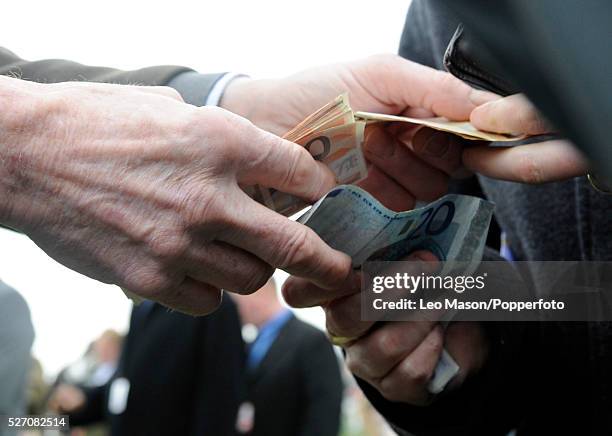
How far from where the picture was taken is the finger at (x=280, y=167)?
89 centimetres

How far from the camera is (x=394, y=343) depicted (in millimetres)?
1132

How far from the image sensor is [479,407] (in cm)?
121

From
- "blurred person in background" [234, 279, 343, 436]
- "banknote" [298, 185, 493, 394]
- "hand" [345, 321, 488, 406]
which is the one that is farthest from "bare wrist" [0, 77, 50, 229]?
"blurred person in background" [234, 279, 343, 436]

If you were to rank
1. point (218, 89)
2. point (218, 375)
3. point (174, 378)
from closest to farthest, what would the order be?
point (218, 89), point (174, 378), point (218, 375)

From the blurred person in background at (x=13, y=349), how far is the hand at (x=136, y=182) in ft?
2.40

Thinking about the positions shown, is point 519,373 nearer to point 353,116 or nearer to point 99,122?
point 353,116

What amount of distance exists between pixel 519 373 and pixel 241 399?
6.29 feet

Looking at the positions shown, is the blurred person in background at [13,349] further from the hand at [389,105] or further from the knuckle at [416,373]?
the knuckle at [416,373]

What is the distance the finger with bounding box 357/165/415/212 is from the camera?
1.23 metres

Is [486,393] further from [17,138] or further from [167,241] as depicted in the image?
[17,138]

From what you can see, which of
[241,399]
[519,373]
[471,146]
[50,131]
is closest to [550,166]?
[471,146]

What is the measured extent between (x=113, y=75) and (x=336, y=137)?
0.48 meters

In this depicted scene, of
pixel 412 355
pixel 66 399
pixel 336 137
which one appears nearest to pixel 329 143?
pixel 336 137

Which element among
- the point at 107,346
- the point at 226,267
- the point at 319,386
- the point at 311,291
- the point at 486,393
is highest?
the point at 226,267
